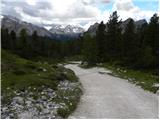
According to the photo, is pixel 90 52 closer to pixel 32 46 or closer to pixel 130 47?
pixel 130 47

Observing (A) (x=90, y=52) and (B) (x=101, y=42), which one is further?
(B) (x=101, y=42)

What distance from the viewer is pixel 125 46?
75.3 m

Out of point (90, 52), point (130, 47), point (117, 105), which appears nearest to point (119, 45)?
point (90, 52)

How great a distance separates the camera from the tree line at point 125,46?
58928 mm

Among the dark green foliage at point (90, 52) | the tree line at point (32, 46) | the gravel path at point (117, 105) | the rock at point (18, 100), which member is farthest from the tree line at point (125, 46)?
the rock at point (18, 100)

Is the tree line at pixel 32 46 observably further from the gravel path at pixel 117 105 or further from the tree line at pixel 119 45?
the gravel path at pixel 117 105

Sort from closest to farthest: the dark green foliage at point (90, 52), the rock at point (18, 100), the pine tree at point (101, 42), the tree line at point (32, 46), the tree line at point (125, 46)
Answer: the rock at point (18, 100) → the tree line at point (125, 46) → the dark green foliage at point (90, 52) → the pine tree at point (101, 42) → the tree line at point (32, 46)

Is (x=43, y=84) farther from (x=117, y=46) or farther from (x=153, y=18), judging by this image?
(x=117, y=46)

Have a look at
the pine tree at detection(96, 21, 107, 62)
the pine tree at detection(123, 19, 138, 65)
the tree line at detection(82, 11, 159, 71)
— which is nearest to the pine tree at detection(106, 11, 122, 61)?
the tree line at detection(82, 11, 159, 71)

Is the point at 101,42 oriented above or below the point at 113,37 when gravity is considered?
below

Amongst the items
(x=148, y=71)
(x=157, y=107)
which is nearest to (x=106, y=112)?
(x=157, y=107)

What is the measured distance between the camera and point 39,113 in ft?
67.8

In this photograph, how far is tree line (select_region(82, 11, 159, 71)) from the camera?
58.9m

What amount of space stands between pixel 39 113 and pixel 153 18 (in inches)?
2133
